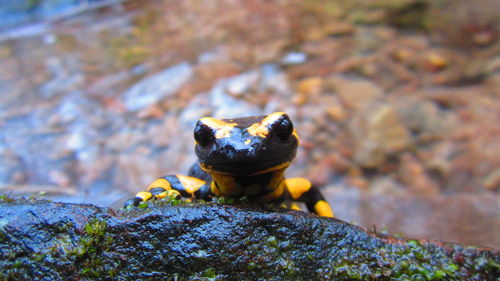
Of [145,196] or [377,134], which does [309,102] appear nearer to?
[377,134]

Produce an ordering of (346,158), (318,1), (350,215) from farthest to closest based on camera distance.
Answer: (318,1)
(346,158)
(350,215)

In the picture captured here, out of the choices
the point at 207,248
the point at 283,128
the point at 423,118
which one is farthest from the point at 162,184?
the point at 423,118

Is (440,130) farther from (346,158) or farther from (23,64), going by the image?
(23,64)

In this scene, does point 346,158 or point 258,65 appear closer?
point 346,158

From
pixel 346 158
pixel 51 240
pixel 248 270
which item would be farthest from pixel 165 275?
pixel 346 158

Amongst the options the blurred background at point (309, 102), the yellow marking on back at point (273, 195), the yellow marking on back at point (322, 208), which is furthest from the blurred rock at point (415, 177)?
the yellow marking on back at point (273, 195)

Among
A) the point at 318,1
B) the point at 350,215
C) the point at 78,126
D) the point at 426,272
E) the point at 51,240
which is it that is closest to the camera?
the point at 51,240
